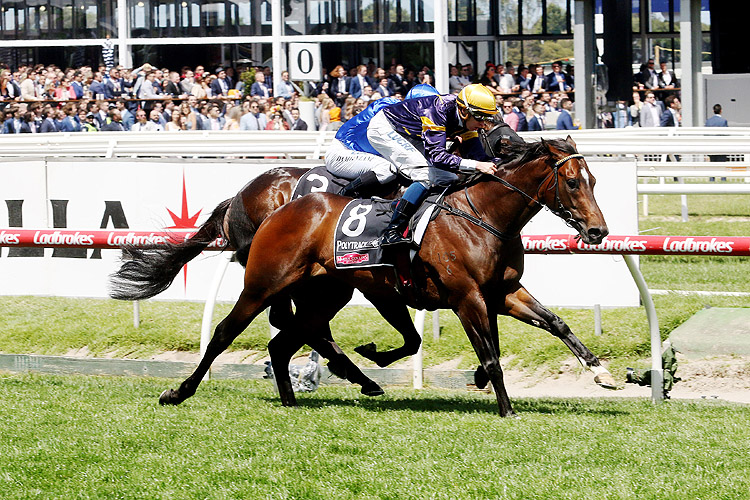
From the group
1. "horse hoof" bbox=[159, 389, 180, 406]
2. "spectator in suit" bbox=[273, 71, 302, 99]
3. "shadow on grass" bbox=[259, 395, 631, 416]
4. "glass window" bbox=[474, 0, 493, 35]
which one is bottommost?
"shadow on grass" bbox=[259, 395, 631, 416]

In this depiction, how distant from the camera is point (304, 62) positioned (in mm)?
16656

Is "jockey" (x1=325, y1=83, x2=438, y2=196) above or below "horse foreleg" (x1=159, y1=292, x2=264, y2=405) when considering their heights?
above

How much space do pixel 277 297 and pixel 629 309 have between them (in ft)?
11.5

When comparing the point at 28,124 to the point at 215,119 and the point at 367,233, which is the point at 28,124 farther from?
the point at 367,233

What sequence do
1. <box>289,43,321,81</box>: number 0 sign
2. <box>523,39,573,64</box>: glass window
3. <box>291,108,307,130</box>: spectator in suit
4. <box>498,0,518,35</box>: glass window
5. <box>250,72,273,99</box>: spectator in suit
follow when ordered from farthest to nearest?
<box>498,0,518,35</box>: glass window, <box>523,39,573,64</box>: glass window, <box>250,72,273,99</box>: spectator in suit, <box>289,43,321,81</box>: number 0 sign, <box>291,108,307,130</box>: spectator in suit


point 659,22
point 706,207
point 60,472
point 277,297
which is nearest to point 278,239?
point 277,297

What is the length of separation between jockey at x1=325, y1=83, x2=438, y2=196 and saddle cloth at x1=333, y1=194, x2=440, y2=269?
559 mm

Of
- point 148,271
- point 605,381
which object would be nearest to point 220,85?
point 148,271

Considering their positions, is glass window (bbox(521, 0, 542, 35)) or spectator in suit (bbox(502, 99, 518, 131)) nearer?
spectator in suit (bbox(502, 99, 518, 131))

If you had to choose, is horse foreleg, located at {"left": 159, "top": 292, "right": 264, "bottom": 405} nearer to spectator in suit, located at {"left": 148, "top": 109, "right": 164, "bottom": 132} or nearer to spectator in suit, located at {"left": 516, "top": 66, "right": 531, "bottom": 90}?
spectator in suit, located at {"left": 148, "top": 109, "right": 164, "bottom": 132}

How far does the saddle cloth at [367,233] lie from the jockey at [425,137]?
53 mm

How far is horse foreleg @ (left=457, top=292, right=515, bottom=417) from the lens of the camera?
5664 millimetres

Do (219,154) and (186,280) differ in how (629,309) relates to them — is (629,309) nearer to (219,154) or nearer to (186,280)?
(186,280)

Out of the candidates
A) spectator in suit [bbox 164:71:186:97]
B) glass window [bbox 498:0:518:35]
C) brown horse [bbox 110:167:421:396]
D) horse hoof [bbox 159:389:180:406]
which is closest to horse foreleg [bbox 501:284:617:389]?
brown horse [bbox 110:167:421:396]
